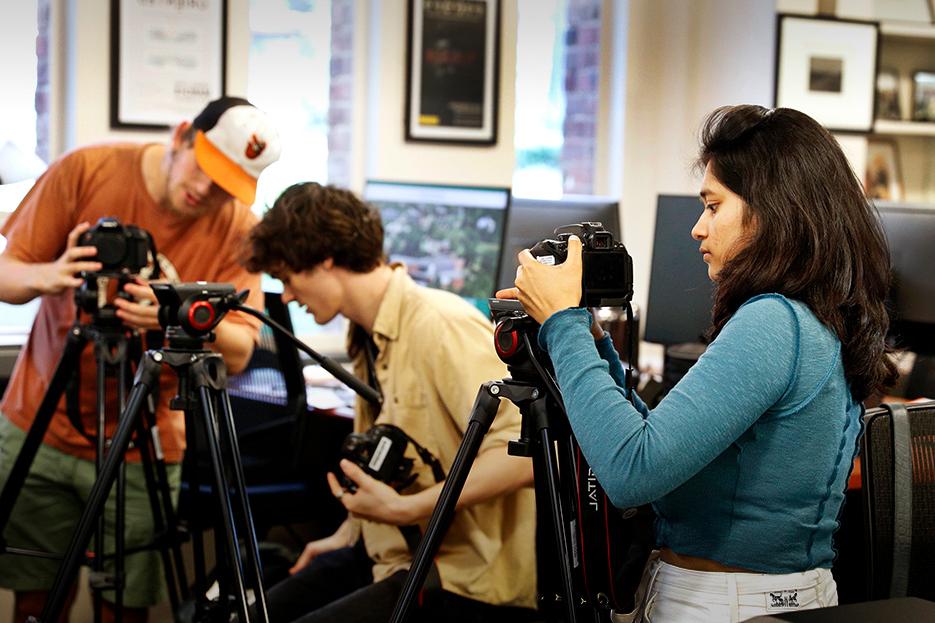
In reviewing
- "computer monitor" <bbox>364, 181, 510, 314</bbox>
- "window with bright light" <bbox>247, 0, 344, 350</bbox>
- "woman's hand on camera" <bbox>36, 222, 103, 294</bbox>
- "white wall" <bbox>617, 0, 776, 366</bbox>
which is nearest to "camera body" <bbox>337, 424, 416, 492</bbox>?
"woman's hand on camera" <bbox>36, 222, 103, 294</bbox>

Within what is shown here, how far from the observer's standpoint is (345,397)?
3010mm

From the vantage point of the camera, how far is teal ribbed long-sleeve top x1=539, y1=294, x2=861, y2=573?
3.90ft

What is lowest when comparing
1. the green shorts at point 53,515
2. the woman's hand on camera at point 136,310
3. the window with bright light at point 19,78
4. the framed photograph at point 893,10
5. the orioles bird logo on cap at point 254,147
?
the green shorts at point 53,515

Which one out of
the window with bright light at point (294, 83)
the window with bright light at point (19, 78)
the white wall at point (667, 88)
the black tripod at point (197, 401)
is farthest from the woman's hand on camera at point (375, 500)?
the white wall at point (667, 88)

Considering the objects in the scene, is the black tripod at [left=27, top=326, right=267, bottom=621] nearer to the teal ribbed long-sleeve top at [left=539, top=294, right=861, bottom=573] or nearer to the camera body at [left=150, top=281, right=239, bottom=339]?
the camera body at [left=150, top=281, right=239, bottom=339]

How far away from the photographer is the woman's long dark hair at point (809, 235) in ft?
4.16

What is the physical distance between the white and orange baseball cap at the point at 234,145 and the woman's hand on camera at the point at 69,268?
0.32 meters

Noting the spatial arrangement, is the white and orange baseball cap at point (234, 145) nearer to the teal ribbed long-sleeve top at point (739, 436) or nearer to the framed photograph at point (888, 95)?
the teal ribbed long-sleeve top at point (739, 436)

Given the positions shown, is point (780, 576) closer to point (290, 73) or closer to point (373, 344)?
point (373, 344)

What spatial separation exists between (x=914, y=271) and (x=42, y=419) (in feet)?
5.89

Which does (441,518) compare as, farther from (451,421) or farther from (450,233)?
(450,233)

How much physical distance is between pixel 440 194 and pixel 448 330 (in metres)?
1.19

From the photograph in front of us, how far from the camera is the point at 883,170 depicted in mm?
4508

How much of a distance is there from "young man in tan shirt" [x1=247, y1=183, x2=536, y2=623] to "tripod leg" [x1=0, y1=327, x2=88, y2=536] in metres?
0.36
